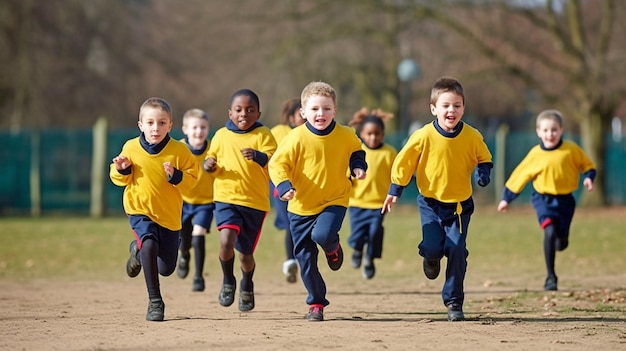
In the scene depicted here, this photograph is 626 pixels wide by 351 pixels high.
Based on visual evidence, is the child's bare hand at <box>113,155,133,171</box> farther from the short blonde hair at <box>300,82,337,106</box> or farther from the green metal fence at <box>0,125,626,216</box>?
the green metal fence at <box>0,125,626,216</box>

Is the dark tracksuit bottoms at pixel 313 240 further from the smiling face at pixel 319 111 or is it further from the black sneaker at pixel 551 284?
the black sneaker at pixel 551 284

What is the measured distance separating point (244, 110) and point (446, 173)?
1.93m

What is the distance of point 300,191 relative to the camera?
8336 mm

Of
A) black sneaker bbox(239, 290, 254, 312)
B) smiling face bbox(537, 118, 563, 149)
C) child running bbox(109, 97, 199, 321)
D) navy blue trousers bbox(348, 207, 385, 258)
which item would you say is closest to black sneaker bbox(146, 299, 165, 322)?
child running bbox(109, 97, 199, 321)

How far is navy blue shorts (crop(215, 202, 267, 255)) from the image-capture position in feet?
29.7

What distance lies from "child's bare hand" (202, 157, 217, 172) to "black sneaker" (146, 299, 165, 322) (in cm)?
137

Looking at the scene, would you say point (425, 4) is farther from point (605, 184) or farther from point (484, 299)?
point (484, 299)

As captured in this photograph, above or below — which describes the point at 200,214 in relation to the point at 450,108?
below

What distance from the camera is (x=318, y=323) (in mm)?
7965

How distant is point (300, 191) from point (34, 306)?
2995mm

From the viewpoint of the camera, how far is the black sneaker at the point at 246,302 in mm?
9008

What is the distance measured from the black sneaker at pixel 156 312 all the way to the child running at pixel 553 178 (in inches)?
175

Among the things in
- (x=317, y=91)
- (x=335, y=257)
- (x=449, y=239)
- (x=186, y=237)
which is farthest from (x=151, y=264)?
(x=186, y=237)

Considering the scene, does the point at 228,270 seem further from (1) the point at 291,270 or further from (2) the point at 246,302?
(1) the point at 291,270
